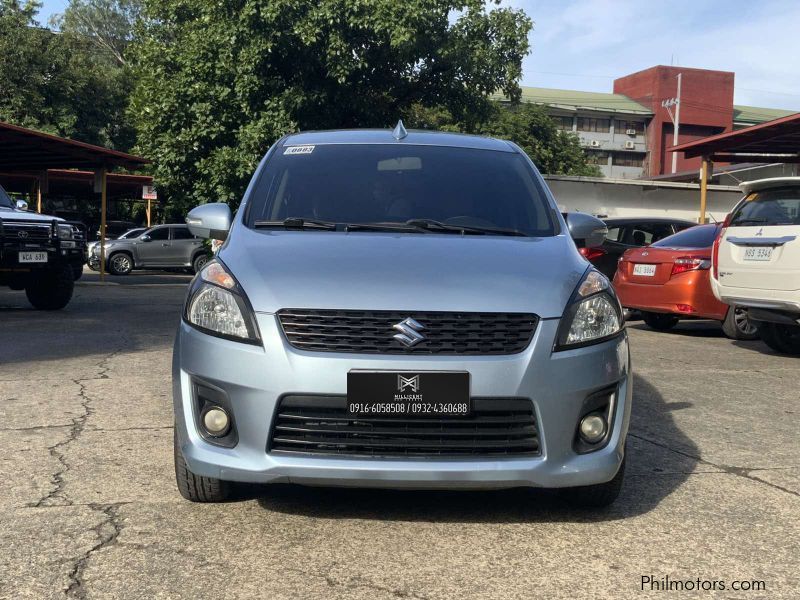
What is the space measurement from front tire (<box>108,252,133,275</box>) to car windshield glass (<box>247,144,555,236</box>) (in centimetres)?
2441

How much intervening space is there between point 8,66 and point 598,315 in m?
38.2

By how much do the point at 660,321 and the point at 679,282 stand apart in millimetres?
1472

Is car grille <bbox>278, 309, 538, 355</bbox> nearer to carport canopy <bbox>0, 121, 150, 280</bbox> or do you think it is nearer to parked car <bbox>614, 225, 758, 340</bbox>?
parked car <bbox>614, 225, 758, 340</bbox>

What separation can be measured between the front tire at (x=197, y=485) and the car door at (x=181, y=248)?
83.1 feet

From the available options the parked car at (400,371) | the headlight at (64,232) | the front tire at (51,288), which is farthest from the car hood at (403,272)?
the front tire at (51,288)

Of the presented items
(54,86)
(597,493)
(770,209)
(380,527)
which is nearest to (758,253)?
(770,209)

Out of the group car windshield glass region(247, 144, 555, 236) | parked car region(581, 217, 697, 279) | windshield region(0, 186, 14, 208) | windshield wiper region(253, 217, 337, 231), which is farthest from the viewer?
parked car region(581, 217, 697, 279)

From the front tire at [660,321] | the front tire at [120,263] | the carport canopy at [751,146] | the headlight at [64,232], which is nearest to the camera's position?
the front tire at [660,321]

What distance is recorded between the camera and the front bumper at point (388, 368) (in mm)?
3352

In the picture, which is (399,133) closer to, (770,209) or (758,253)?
(758,253)

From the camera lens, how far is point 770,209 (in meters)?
8.98

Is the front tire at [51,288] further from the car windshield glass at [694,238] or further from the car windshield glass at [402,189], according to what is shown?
the car windshield glass at [402,189]

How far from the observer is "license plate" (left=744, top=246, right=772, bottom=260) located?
8789 mm

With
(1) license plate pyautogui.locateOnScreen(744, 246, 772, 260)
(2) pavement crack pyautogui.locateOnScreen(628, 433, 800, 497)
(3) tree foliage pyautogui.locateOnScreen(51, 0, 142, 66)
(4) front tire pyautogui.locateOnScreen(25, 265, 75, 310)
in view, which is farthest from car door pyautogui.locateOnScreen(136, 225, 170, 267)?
(3) tree foliage pyautogui.locateOnScreen(51, 0, 142, 66)
